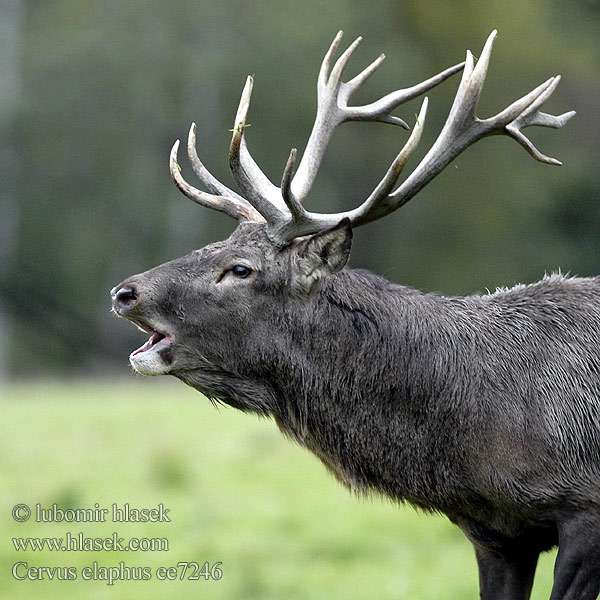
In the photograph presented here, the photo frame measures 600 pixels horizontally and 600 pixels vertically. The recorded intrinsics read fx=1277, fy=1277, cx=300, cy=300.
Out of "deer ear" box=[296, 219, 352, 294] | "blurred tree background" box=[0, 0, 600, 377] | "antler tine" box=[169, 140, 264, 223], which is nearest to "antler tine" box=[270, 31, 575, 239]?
"deer ear" box=[296, 219, 352, 294]

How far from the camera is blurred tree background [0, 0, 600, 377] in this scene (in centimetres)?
3281

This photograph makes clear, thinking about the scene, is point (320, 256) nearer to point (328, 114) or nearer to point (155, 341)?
point (155, 341)

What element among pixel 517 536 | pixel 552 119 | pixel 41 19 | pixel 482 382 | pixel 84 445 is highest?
pixel 41 19

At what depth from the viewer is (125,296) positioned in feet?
19.0

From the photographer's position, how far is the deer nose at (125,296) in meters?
5.78

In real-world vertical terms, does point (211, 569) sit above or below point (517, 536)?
below

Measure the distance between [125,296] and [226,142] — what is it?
29.6 meters

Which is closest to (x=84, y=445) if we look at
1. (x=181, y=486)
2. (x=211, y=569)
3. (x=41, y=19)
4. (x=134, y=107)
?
(x=181, y=486)

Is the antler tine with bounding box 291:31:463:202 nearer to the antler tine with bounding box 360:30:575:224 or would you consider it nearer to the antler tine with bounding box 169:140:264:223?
the antler tine with bounding box 169:140:264:223

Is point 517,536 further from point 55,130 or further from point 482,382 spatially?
point 55,130

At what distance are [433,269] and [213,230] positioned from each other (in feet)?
19.9

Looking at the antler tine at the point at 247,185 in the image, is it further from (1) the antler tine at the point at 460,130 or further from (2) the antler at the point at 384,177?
(1) the antler tine at the point at 460,130

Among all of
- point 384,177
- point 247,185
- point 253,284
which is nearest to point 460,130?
point 384,177

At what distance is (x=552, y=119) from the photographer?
657 cm
